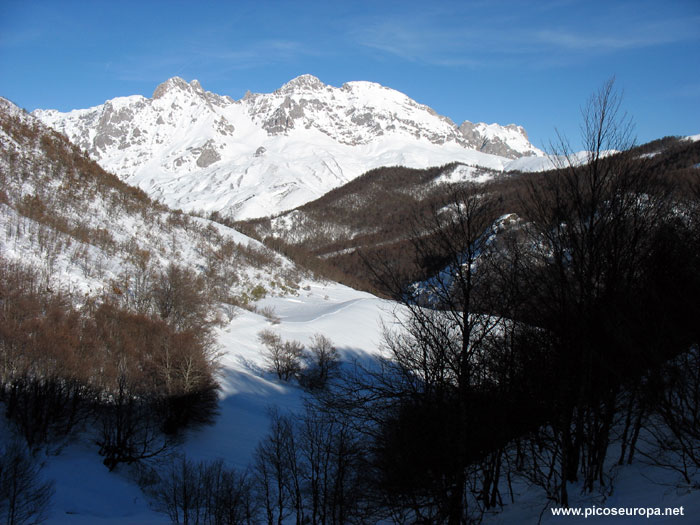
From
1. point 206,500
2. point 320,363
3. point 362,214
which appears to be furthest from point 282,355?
point 362,214

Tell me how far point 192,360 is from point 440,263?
51.2 ft

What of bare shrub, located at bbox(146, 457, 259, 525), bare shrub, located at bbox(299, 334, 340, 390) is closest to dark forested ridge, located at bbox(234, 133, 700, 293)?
bare shrub, located at bbox(299, 334, 340, 390)

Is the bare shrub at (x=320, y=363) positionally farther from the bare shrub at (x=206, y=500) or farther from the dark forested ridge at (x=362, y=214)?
the dark forested ridge at (x=362, y=214)

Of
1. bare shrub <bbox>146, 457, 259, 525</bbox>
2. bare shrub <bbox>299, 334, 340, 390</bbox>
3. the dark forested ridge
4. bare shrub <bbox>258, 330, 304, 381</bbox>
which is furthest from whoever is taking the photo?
the dark forested ridge

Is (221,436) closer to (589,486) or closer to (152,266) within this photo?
(589,486)

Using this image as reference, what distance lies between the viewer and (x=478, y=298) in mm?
6871

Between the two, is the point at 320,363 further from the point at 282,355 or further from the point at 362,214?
the point at 362,214

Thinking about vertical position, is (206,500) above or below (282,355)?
below

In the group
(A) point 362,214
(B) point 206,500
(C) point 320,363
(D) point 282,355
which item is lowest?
(B) point 206,500

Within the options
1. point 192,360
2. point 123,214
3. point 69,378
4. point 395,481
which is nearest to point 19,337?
point 69,378

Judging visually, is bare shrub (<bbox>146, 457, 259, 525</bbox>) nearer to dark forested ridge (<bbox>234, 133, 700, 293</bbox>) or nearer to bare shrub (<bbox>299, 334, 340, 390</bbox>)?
bare shrub (<bbox>299, 334, 340, 390</bbox>)

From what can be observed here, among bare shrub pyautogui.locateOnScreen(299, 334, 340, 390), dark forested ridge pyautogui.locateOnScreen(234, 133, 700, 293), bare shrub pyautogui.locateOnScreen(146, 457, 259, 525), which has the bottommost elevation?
bare shrub pyautogui.locateOnScreen(146, 457, 259, 525)

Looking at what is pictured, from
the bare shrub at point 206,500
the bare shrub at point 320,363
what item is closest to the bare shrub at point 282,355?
the bare shrub at point 320,363

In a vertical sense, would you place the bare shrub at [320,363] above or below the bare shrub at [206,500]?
above
